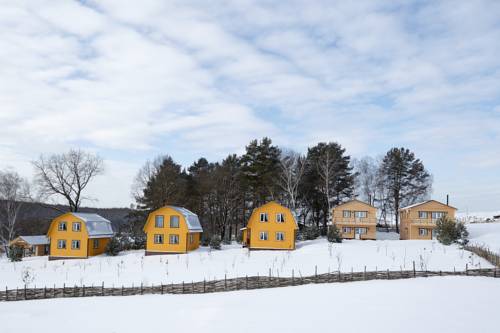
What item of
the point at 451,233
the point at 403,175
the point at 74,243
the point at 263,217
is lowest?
the point at 74,243

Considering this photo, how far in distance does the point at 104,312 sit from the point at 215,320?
6.34 metres

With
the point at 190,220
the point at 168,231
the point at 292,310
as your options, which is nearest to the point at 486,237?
the point at 190,220

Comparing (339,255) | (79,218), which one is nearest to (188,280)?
(339,255)

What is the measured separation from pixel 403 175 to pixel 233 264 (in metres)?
42.0

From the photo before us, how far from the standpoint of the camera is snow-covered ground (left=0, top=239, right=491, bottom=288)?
1225 inches

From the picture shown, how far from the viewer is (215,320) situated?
Result: 17312mm

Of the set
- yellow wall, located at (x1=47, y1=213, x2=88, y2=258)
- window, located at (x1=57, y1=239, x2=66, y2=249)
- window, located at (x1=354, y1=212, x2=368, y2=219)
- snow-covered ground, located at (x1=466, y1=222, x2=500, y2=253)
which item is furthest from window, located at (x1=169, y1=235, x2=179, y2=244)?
→ snow-covered ground, located at (x1=466, y1=222, x2=500, y2=253)

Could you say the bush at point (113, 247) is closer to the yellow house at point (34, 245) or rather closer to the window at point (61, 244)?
the window at point (61, 244)

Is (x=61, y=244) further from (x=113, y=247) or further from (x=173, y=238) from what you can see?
(x=173, y=238)

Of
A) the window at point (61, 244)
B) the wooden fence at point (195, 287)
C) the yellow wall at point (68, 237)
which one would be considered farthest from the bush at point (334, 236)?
the window at point (61, 244)

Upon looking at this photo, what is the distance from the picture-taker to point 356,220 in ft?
176

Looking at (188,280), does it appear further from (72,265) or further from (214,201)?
(214,201)

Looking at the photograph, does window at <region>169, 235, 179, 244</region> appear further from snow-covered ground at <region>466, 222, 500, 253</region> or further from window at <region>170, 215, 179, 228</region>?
snow-covered ground at <region>466, 222, 500, 253</region>

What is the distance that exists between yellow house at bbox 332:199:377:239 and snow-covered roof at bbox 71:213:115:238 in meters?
28.9
